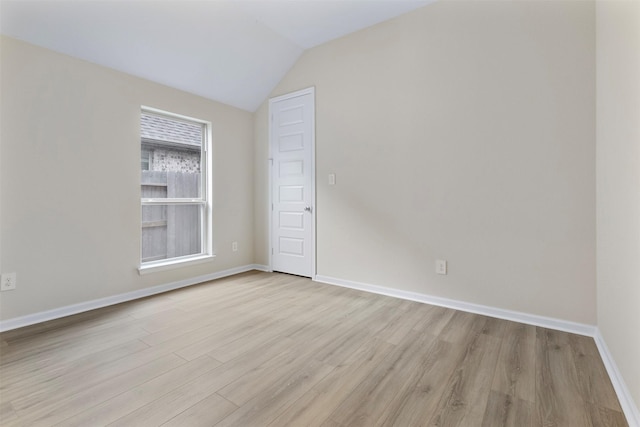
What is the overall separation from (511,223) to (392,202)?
107 cm

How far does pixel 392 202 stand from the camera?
124 inches

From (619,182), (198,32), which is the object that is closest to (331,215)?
(198,32)

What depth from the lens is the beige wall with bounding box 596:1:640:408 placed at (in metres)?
1.41

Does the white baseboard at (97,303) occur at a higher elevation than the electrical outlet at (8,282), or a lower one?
lower

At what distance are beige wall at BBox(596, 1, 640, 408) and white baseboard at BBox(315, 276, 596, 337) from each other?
224 millimetres

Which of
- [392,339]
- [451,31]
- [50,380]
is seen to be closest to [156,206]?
[50,380]

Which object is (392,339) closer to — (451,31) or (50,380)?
(50,380)

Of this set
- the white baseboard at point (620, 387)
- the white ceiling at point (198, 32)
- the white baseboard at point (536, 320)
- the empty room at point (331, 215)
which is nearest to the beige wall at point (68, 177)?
the empty room at point (331, 215)

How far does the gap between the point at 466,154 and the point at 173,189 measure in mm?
3204

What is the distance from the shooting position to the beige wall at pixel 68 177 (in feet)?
7.69

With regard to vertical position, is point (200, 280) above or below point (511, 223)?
below

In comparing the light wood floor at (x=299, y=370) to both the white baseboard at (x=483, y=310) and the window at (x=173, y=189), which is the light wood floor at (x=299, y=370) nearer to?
the white baseboard at (x=483, y=310)

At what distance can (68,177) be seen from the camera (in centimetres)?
262

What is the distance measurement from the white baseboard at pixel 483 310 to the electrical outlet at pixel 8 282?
114 inches
